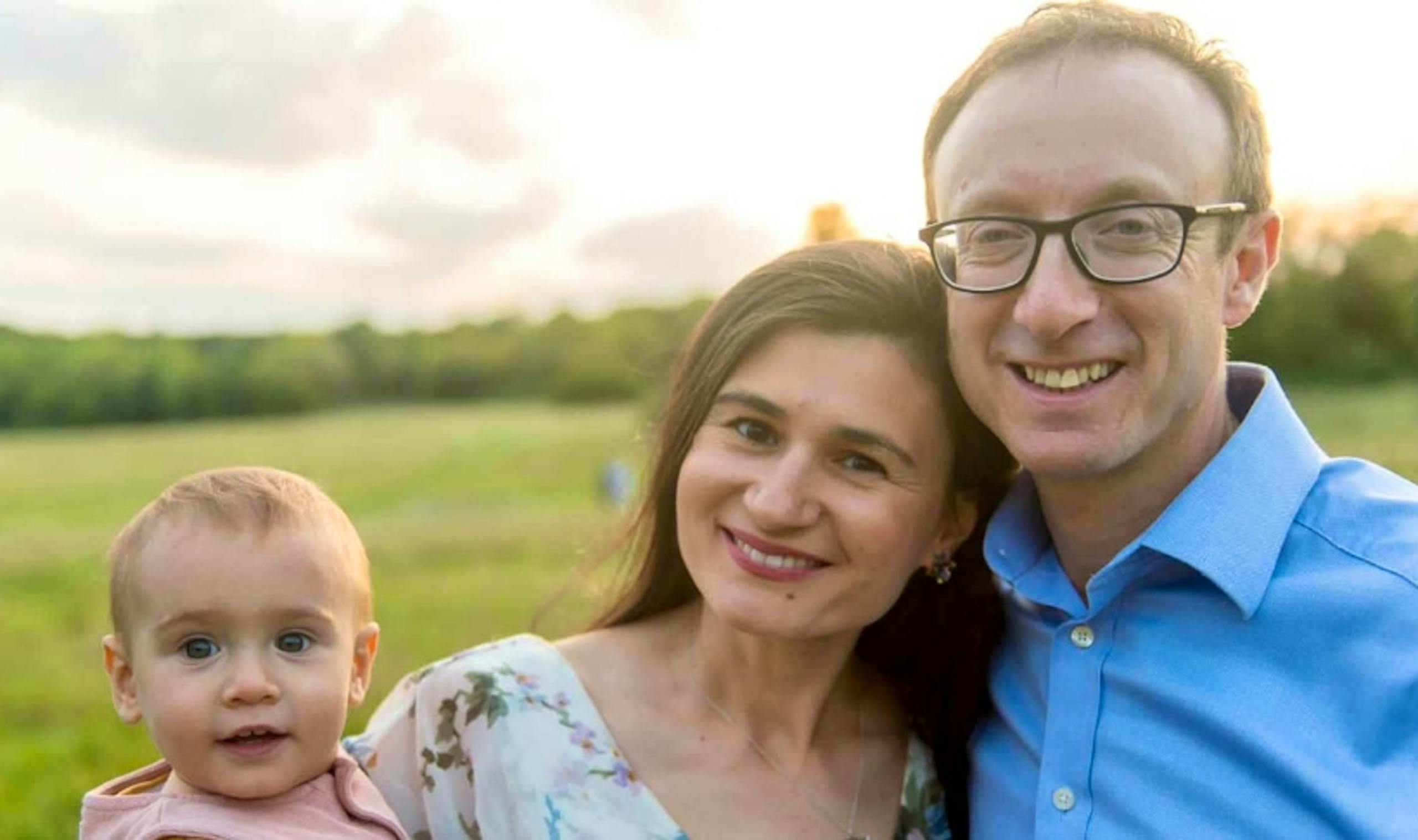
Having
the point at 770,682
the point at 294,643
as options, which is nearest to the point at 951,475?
the point at 770,682

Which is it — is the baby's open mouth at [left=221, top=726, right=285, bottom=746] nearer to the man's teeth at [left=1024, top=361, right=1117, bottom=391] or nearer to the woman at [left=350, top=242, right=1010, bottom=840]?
the woman at [left=350, top=242, right=1010, bottom=840]

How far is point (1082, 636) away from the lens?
2.71m

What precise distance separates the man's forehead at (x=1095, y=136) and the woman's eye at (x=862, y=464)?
581mm

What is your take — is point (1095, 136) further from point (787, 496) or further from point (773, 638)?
point (773, 638)

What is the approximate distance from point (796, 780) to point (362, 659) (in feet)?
3.42

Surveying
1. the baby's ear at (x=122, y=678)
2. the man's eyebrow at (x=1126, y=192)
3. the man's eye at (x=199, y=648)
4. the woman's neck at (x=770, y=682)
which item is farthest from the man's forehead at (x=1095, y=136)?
the baby's ear at (x=122, y=678)

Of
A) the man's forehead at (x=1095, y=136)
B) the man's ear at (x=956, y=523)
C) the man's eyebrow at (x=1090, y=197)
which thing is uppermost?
the man's forehead at (x=1095, y=136)

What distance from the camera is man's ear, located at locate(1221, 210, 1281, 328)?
2725 millimetres

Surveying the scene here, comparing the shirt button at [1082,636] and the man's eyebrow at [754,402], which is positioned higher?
the man's eyebrow at [754,402]

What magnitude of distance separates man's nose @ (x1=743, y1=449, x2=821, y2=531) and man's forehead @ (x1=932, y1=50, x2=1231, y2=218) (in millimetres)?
638

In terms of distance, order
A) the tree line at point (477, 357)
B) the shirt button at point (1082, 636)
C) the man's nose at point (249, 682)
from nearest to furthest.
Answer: the man's nose at point (249, 682), the shirt button at point (1082, 636), the tree line at point (477, 357)

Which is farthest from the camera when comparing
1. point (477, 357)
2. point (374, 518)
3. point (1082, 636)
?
point (477, 357)

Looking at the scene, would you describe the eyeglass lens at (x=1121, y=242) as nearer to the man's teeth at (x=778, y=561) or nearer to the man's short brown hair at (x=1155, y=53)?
the man's short brown hair at (x=1155, y=53)

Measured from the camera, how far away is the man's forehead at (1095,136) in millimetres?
2518
